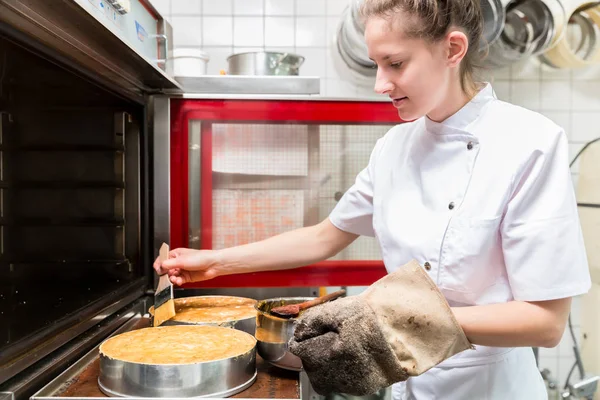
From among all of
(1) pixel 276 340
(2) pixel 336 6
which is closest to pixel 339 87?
(2) pixel 336 6

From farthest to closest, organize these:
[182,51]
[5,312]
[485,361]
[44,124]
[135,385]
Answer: [182,51]
[44,124]
[5,312]
[485,361]
[135,385]

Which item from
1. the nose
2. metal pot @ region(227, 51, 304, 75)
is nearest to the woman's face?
the nose

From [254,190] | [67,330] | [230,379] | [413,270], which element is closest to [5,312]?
[67,330]

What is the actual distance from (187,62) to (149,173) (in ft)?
1.64

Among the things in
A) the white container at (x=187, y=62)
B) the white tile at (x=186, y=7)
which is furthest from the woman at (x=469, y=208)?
the white tile at (x=186, y=7)

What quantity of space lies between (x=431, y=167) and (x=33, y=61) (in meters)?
1.14

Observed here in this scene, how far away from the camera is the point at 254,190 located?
1858 millimetres

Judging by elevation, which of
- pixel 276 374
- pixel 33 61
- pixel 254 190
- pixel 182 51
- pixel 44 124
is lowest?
pixel 276 374

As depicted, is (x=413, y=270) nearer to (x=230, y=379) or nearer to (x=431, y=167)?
(x=431, y=167)

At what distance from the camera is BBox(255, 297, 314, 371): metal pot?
1130mm

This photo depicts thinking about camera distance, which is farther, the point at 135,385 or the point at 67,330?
the point at 67,330

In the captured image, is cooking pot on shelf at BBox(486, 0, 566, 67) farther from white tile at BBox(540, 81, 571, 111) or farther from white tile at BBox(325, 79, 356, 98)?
white tile at BBox(325, 79, 356, 98)

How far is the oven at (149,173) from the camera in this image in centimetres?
169

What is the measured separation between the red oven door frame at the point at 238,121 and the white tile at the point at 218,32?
86 centimetres
